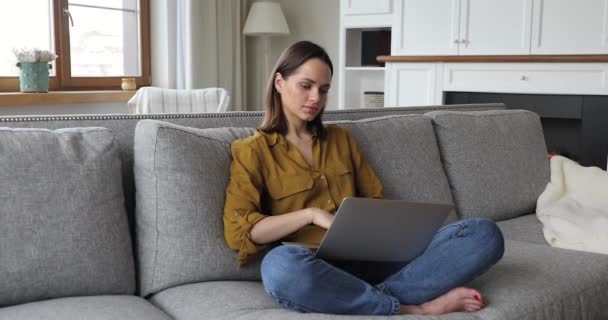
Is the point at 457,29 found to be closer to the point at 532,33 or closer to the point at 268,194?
the point at 532,33

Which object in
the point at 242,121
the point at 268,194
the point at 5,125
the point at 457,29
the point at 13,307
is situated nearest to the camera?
the point at 13,307

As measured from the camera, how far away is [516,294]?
1665 millimetres

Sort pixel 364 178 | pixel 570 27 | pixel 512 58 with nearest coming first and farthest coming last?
pixel 364 178, pixel 570 27, pixel 512 58

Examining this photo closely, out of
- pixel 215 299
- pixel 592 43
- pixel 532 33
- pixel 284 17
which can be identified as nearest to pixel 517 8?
pixel 532 33

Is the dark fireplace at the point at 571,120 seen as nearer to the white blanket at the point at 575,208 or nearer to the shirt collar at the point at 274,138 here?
the white blanket at the point at 575,208

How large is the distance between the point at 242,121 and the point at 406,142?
0.56 metres

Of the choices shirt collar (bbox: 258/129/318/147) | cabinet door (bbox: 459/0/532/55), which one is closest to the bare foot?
shirt collar (bbox: 258/129/318/147)

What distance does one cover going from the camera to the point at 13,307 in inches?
57.3


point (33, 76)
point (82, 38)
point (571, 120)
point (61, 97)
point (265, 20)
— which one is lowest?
point (571, 120)

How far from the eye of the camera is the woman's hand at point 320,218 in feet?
5.31

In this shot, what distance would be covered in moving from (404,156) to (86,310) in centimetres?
118

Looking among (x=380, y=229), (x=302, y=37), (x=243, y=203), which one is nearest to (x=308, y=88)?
(x=243, y=203)

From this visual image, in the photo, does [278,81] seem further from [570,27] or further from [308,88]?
[570,27]

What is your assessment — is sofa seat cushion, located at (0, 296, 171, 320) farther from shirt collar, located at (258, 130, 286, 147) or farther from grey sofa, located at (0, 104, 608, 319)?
shirt collar, located at (258, 130, 286, 147)
